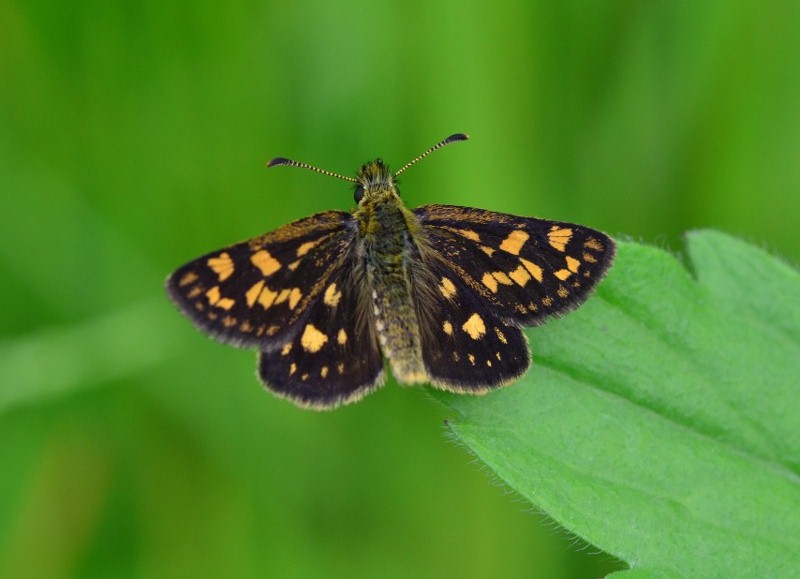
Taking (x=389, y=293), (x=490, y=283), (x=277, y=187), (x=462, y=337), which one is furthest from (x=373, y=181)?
(x=277, y=187)

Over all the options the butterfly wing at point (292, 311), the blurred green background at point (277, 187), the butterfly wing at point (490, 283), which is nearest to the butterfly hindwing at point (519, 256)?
the butterfly wing at point (490, 283)

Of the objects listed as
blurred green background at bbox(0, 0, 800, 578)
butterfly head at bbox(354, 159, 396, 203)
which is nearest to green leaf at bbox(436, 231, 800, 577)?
butterfly head at bbox(354, 159, 396, 203)

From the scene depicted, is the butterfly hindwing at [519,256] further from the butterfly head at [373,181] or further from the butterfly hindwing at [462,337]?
the butterfly head at [373,181]

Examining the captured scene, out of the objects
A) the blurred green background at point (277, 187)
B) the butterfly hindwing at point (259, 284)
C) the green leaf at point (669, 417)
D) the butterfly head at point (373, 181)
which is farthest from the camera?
the blurred green background at point (277, 187)

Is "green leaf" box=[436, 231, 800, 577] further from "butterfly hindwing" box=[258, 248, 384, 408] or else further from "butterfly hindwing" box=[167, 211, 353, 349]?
"butterfly hindwing" box=[167, 211, 353, 349]

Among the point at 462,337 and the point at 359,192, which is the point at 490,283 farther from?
the point at 359,192

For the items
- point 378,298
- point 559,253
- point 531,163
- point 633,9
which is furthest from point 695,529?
point 633,9

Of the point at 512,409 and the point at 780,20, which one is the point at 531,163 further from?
the point at 512,409
